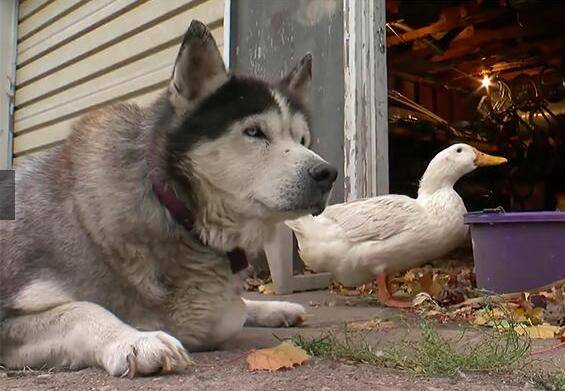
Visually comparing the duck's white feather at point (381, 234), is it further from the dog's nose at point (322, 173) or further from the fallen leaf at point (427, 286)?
the dog's nose at point (322, 173)

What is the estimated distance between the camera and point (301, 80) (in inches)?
89.3

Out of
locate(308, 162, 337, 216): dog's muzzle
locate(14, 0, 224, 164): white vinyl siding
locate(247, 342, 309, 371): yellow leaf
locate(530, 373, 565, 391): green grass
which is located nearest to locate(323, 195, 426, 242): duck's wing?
locate(308, 162, 337, 216): dog's muzzle

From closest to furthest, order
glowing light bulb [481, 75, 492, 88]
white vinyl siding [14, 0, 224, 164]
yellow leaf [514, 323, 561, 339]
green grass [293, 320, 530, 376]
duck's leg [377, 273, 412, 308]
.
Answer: green grass [293, 320, 530, 376], yellow leaf [514, 323, 561, 339], duck's leg [377, 273, 412, 308], white vinyl siding [14, 0, 224, 164], glowing light bulb [481, 75, 492, 88]

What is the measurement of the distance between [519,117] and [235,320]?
5.55 m

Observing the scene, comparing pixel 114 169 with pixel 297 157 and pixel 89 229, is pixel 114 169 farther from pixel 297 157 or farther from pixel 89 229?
pixel 297 157

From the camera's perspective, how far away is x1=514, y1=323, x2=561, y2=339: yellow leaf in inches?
83.5

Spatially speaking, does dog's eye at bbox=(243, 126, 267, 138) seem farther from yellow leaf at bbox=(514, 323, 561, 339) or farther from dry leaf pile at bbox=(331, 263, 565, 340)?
yellow leaf at bbox=(514, 323, 561, 339)

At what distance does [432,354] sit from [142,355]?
2.39ft

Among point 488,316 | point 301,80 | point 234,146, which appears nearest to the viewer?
point 234,146

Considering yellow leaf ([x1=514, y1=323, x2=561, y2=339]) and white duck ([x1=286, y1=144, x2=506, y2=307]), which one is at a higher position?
white duck ([x1=286, y1=144, x2=506, y2=307])

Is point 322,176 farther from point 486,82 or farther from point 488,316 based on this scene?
point 486,82

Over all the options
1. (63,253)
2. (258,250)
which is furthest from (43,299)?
(258,250)

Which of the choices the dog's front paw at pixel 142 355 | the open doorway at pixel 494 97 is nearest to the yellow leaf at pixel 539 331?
the dog's front paw at pixel 142 355

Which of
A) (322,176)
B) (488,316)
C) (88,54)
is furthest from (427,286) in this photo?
(88,54)
